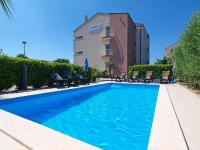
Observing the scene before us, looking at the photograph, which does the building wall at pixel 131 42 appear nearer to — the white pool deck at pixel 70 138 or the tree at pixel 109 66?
the tree at pixel 109 66

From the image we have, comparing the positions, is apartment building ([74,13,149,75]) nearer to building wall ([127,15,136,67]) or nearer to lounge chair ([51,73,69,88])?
building wall ([127,15,136,67])

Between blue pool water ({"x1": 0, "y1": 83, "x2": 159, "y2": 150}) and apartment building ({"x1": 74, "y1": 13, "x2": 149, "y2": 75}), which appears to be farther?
apartment building ({"x1": 74, "y1": 13, "x2": 149, "y2": 75})

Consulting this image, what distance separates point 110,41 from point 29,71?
66.8 ft

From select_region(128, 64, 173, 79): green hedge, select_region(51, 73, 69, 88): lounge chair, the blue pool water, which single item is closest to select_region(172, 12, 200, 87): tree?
the blue pool water

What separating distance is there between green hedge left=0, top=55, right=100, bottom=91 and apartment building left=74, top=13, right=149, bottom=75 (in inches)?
587

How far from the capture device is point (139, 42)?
116ft

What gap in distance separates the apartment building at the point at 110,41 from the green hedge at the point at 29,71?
14915mm

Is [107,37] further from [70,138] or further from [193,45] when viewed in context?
[70,138]

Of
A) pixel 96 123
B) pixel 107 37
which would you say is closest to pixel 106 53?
pixel 107 37

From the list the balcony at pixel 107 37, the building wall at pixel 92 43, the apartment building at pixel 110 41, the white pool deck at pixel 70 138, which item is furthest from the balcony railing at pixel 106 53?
the white pool deck at pixel 70 138

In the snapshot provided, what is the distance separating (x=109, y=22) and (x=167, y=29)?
32.3ft

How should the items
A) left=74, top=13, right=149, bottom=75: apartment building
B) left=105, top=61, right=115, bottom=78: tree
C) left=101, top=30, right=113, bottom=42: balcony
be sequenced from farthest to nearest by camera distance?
left=101, top=30, right=113, bottom=42: balcony < left=74, top=13, right=149, bottom=75: apartment building < left=105, top=61, right=115, bottom=78: tree

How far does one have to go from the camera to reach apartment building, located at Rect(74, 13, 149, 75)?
1195 inches

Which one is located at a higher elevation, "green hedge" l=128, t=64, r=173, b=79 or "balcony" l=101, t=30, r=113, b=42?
"balcony" l=101, t=30, r=113, b=42
